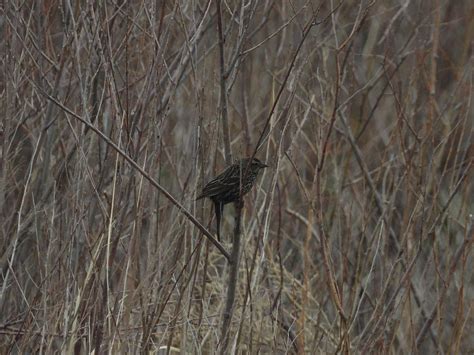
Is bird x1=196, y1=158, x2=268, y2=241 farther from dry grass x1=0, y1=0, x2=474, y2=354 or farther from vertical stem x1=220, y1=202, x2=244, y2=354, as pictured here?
vertical stem x1=220, y1=202, x2=244, y2=354

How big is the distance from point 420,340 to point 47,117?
82.7 inches

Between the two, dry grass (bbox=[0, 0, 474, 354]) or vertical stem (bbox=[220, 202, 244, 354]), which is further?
dry grass (bbox=[0, 0, 474, 354])

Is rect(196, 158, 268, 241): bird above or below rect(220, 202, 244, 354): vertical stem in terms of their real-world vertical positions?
A: above

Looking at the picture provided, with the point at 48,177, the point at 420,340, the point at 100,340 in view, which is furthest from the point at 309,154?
the point at 100,340

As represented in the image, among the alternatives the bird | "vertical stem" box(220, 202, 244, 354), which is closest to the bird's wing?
the bird

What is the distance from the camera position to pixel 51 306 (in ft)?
11.6

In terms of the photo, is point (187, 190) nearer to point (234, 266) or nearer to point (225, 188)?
point (225, 188)

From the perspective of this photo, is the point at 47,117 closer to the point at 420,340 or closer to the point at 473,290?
the point at 420,340

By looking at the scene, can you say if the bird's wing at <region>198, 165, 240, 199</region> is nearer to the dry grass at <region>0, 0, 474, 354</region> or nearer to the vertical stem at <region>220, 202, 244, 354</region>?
the dry grass at <region>0, 0, 474, 354</region>

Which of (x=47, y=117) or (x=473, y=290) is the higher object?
(x=47, y=117)

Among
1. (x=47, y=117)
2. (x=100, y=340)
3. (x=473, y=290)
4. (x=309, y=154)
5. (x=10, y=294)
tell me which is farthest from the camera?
(x=309, y=154)

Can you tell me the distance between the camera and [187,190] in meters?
4.22

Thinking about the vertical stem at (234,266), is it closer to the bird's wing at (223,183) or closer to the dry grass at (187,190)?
the dry grass at (187,190)

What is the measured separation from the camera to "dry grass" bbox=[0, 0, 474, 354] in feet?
11.1
